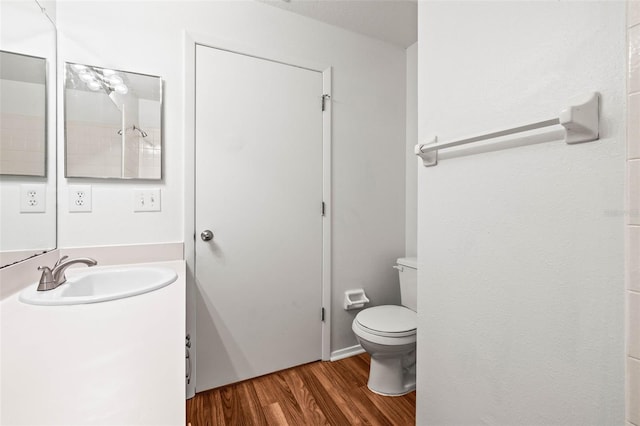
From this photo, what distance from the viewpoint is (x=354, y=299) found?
2.03m

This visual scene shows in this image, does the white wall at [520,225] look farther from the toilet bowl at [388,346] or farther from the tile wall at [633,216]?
the toilet bowl at [388,346]

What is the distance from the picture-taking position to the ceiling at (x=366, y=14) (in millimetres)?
1750

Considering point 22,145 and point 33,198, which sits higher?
point 22,145

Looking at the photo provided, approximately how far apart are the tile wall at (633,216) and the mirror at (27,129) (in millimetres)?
1751

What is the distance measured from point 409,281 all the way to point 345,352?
0.67 meters

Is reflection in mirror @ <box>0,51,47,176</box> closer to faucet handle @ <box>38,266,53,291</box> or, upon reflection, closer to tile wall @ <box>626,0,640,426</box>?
faucet handle @ <box>38,266,53,291</box>

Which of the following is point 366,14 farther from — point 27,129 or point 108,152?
point 27,129

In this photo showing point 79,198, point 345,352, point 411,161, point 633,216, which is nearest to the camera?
point 633,216

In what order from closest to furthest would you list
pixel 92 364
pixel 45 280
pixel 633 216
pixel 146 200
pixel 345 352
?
pixel 92 364
pixel 633 216
pixel 45 280
pixel 146 200
pixel 345 352

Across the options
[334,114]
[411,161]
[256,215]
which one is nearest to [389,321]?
[256,215]

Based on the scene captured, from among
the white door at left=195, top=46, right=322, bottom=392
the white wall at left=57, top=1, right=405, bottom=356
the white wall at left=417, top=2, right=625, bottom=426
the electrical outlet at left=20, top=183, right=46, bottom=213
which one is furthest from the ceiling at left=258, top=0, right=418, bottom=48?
the electrical outlet at left=20, top=183, right=46, bottom=213

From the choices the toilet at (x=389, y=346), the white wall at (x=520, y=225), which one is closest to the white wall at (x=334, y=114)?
the toilet at (x=389, y=346)

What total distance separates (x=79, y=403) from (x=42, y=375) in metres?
0.15

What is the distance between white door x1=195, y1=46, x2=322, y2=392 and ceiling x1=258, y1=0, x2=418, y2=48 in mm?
368
